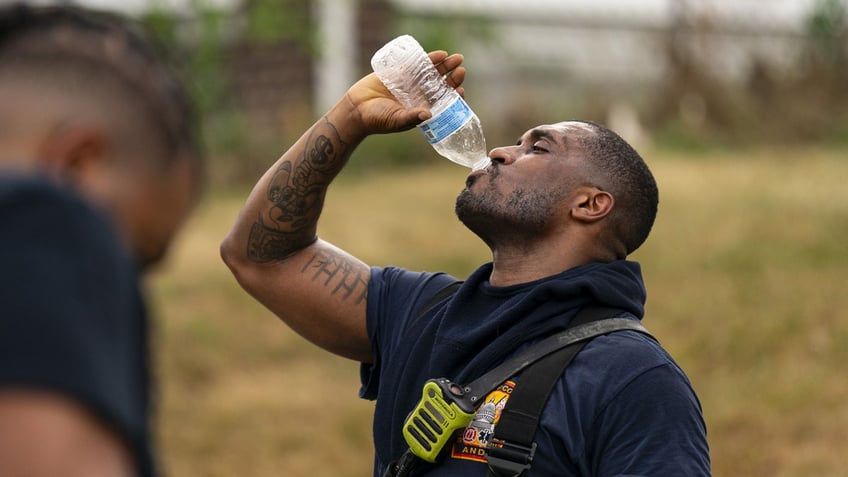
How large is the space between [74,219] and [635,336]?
210 centimetres

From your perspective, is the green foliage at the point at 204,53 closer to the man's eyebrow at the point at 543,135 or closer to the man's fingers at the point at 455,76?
the man's fingers at the point at 455,76

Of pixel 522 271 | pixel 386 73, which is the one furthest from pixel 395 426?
pixel 386 73

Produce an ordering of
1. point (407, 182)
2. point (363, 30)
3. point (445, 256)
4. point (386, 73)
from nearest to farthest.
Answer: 1. point (386, 73)
2. point (445, 256)
3. point (407, 182)
4. point (363, 30)

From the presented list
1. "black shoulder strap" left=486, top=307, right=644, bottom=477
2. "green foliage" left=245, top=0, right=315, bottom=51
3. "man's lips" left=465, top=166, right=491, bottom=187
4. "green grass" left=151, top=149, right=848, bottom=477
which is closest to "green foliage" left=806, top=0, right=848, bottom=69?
"green grass" left=151, top=149, right=848, bottom=477

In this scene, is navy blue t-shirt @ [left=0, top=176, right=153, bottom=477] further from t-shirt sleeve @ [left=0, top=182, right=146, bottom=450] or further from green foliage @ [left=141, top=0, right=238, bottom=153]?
green foliage @ [left=141, top=0, right=238, bottom=153]

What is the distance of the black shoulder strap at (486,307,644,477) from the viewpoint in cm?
308

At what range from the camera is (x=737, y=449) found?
7480 mm

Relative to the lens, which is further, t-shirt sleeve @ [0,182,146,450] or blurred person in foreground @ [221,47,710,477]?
blurred person in foreground @ [221,47,710,477]

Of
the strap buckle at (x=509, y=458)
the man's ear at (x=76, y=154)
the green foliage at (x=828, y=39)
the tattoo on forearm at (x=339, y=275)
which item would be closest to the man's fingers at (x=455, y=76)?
the tattoo on forearm at (x=339, y=275)

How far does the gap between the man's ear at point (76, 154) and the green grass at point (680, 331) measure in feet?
20.5

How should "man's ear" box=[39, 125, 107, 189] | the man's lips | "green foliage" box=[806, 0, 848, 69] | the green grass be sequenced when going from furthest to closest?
"green foliage" box=[806, 0, 848, 69] → the green grass → the man's lips → "man's ear" box=[39, 125, 107, 189]

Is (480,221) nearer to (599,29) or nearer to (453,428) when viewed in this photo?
(453,428)

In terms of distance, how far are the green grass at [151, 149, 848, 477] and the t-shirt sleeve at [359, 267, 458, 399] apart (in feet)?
13.5

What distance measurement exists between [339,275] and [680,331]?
5509 mm
